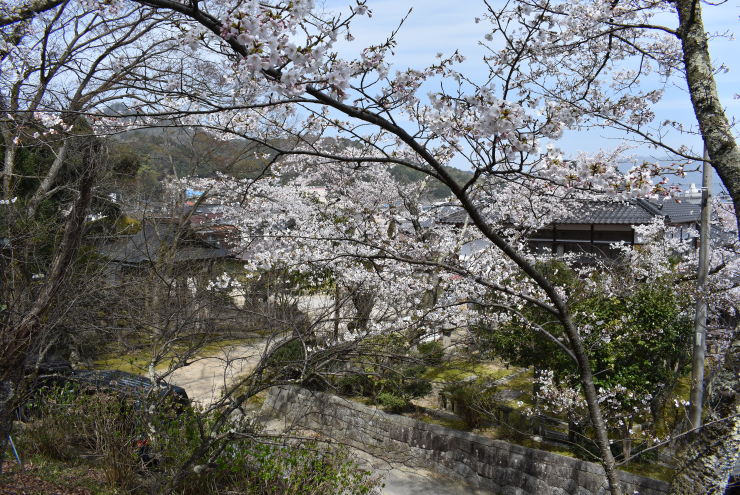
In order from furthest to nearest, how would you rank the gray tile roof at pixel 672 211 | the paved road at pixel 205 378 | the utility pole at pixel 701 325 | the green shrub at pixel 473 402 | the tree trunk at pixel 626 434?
the gray tile roof at pixel 672 211 < the paved road at pixel 205 378 < the green shrub at pixel 473 402 < the tree trunk at pixel 626 434 < the utility pole at pixel 701 325

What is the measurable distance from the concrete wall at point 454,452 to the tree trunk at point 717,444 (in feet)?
4.76

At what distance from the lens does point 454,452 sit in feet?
21.3

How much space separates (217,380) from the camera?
32.2ft

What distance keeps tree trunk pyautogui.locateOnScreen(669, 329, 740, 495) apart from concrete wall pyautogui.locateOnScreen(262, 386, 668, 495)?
57.2 inches

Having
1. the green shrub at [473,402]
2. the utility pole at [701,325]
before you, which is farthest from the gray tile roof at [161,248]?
the utility pole at [701,325]

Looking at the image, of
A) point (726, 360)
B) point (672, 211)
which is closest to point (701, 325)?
point (726, 360)

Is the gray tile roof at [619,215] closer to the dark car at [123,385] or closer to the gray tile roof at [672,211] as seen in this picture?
the gray tile roof at [672,211]

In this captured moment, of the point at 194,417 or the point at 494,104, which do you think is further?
the point at 194,417

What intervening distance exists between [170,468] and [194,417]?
499 millimetres

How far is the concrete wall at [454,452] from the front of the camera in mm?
5414

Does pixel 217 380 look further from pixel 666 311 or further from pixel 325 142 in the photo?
pixel 666 311

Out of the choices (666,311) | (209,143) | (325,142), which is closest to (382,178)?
(325,142)

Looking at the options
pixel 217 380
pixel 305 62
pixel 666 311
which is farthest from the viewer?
pixel 217 380

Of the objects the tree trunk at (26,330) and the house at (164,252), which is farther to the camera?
the house at (164,252)
